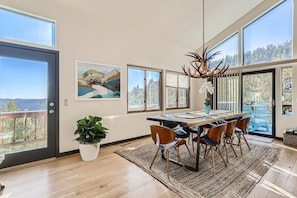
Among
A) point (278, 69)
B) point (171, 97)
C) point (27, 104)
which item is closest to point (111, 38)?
point (27, 104)

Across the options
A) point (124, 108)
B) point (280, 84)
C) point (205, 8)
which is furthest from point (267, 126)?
point (124, 108)

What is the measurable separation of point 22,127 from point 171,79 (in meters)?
4.23

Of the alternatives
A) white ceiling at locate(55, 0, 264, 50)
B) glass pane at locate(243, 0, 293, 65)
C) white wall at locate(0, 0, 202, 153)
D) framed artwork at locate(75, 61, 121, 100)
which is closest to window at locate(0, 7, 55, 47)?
white wall at locate(0, 0, 202, 153)

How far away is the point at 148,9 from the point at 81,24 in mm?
1555

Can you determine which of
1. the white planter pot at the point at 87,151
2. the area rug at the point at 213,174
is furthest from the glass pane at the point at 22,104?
the area rug at the point at 213,174

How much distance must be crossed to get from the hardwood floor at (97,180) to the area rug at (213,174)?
114 mm

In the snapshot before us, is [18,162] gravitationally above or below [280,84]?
below

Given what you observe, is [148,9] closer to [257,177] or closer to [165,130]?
[165,130]

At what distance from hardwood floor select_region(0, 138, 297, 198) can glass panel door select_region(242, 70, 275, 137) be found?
6.14ft

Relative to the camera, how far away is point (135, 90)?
15.4 ft

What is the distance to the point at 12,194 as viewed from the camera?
81.4 inches

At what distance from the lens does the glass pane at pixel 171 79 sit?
5500 millimetres

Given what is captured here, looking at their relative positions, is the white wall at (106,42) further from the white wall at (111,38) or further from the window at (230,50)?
the window at (230,50)

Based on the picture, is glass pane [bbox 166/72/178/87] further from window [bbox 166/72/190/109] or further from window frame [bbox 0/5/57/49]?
window frame [bbox 0/5/57/49]
